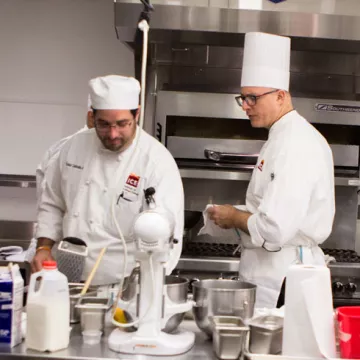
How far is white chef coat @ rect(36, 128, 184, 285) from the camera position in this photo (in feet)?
7.07

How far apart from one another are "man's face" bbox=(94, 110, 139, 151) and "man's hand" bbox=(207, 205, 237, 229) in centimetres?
46

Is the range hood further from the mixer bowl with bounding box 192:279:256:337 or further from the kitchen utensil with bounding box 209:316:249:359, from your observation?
the kitchen utensil with bounding box 209:316:249:359

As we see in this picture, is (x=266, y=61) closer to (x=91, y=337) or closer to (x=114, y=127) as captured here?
(x=114, y=127)

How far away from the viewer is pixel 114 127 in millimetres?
2100

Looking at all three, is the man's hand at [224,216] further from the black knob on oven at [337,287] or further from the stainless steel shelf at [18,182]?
the stainless steel shelf at [18,182]

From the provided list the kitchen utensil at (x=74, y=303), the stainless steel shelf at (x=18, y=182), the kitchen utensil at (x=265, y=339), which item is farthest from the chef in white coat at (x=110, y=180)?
the stainless steel shelf at (x=18, y=182)

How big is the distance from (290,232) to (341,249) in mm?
1407

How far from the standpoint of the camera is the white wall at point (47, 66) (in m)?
3.77

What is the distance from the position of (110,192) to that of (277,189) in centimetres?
59

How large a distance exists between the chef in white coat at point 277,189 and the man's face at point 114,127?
484mm

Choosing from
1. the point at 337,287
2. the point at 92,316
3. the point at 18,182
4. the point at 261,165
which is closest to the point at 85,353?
the point at 92,316

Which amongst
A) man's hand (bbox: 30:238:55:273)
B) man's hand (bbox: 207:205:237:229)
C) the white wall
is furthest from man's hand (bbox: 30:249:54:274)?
the white wall

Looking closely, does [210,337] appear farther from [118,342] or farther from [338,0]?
[338,0]

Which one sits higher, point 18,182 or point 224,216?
point 18,182
